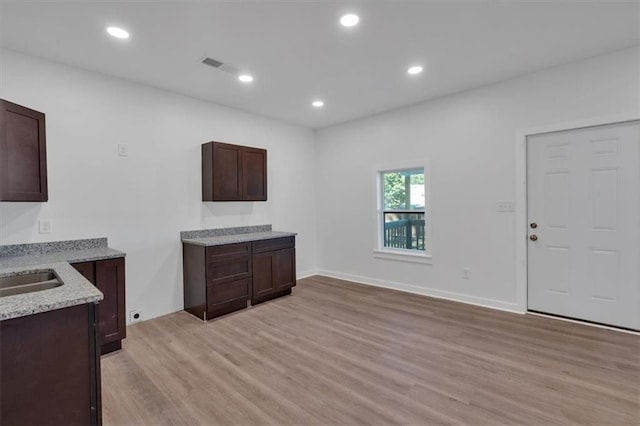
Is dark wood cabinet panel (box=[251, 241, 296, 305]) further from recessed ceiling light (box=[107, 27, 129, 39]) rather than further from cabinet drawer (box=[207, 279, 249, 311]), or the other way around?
recessed ceiling light (box=[107, 27, 129, 39])

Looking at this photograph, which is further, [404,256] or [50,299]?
[404,256]

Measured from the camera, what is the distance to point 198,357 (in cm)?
266

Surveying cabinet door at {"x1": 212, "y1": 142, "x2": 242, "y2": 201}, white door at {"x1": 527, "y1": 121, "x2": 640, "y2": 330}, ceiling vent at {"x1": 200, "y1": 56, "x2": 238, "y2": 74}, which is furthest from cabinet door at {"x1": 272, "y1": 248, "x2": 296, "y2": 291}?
white door at {"x1": 527, "y1": 121, "x2": 640, "y2": 330}

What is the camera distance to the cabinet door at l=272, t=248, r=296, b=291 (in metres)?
4.27

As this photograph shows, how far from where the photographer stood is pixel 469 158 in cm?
392

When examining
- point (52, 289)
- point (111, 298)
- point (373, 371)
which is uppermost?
point (52, 289)

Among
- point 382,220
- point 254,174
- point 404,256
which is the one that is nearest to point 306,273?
point 382,220

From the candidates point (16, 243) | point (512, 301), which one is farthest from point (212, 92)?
point (512, 301)

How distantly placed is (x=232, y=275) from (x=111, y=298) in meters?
1.28

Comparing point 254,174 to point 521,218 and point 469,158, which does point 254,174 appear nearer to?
point 469,158

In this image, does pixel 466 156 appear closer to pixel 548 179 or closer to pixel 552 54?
pixel 548 179

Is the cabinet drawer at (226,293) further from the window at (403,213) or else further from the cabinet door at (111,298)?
the window at (403,213)

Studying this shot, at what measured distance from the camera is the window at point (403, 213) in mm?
4480

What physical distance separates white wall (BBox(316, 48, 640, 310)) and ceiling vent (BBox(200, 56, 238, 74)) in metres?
2.46
